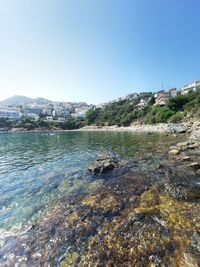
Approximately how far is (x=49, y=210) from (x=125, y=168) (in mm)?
7609

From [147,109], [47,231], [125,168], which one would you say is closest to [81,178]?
[125,168]

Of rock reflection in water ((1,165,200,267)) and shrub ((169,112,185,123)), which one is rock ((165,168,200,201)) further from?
shrub ((169,112,185,123))

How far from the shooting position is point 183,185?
32.2 ft

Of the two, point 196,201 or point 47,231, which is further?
point 196,201

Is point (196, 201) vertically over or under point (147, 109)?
under

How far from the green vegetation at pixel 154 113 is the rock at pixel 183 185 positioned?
58.6 metres

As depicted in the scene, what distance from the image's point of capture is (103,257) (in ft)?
17.2

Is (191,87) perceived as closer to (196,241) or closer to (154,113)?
(154,113)

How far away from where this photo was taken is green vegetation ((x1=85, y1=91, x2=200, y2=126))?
68.7 m

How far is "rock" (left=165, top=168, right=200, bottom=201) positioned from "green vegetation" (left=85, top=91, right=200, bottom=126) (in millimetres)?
58621

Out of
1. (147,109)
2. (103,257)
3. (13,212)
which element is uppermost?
(147,109)

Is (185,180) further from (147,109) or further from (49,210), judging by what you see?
(147,109)

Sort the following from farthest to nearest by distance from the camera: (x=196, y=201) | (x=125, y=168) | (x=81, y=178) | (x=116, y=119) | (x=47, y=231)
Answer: (x=116, y=119) < (x=125, y=168) < (x=81, y=178) < (x=196, y=201) < (x=47, y=231)

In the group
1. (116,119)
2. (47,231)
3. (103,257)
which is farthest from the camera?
(116,119)
